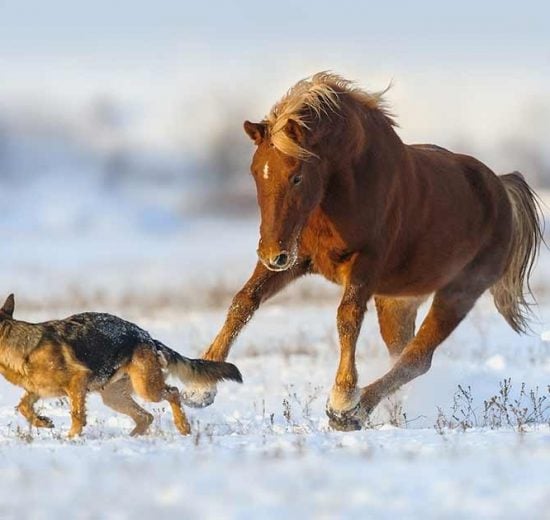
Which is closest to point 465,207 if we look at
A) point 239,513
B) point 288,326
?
point 239,513

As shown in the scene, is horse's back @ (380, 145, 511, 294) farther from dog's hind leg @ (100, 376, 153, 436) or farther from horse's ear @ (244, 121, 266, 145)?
dog's hind leg @ (100, 376, 153, 436)

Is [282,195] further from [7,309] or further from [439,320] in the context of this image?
[439,320]

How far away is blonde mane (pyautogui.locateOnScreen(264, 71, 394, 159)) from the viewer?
9.61 metres

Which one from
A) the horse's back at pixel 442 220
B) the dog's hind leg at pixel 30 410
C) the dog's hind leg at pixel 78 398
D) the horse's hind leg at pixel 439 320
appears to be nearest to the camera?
the dog's hind leg at pixel 78 398

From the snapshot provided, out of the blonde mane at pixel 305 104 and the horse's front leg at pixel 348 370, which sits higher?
the blonde mane at pixel 305 104

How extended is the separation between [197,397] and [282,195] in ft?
5.74

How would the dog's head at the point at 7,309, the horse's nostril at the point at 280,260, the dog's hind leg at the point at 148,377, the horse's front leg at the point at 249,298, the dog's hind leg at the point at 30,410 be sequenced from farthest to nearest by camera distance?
the horse's front leg at the point at 249,298 → the dog's head at the point at 7,309 → the dog's hind leg at the point at 148,377 → the dog's hind leg at the point at 30,410 → the horse's nostril at the point at 280,260

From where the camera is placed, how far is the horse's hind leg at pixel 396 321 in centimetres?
1260

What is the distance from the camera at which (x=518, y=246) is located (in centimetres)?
1317

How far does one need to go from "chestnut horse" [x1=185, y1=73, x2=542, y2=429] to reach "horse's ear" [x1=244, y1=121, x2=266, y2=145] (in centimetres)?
1

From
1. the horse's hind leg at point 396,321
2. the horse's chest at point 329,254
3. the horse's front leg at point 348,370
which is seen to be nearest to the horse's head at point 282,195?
the horse's chest at point 329,254

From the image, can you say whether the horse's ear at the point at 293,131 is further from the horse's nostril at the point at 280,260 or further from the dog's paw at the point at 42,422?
the dog's paw at the point at 42,422

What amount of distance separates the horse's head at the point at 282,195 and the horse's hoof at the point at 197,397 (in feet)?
3.85

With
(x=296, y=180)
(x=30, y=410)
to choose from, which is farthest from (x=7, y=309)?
(x=296, y=180)
